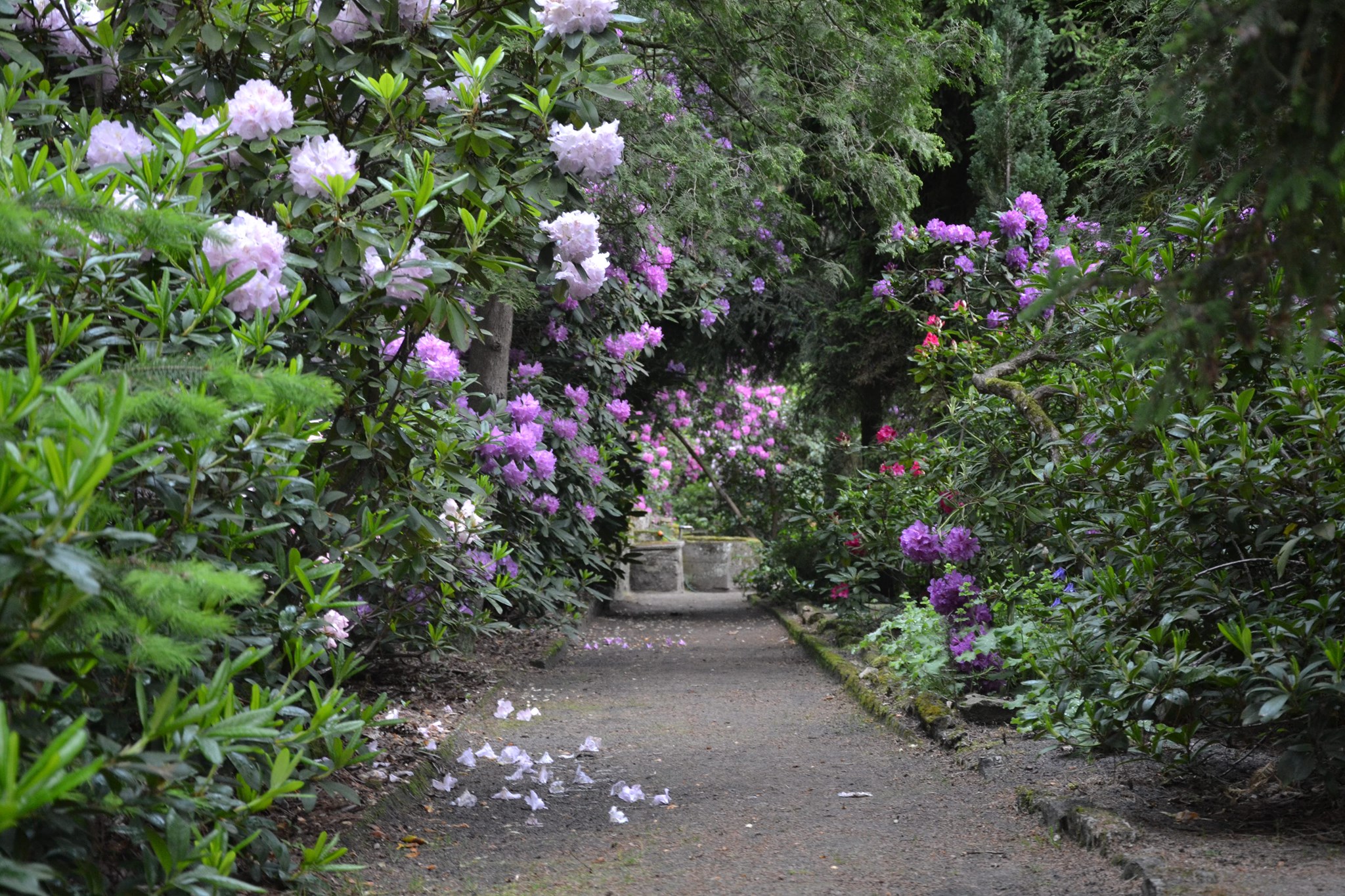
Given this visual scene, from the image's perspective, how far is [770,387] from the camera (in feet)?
51.6

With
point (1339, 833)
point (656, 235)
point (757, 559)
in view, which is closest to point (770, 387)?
point (757, 559)

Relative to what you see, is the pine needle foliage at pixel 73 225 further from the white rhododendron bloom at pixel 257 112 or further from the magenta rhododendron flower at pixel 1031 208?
the magenta rhododendron flower at pixel 1031 208

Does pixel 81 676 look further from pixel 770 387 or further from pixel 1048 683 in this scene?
pixel 770 387

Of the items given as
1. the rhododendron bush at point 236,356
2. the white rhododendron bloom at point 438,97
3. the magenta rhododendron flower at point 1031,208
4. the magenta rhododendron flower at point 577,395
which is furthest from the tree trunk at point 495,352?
the white rhododendron bloom at point 438,97

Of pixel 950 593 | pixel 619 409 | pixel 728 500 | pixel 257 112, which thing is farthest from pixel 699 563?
pixel 257 112

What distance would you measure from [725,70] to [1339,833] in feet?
18.7

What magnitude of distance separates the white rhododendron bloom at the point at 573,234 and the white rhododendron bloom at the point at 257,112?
83 cm

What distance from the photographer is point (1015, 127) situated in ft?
26.7

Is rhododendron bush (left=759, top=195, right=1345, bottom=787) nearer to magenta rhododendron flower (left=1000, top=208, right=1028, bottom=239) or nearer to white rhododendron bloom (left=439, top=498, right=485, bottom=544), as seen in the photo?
magenta rhododendron flower (left=1000, top=208, right=1028, bottom=239)

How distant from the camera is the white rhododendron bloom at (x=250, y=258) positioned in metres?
2.50

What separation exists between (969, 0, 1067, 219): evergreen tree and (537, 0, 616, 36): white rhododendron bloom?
523cm

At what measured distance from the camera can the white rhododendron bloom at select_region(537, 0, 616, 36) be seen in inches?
125

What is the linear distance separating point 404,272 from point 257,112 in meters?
0.56

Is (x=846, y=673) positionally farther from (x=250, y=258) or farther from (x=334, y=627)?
(x=250, y=258)
